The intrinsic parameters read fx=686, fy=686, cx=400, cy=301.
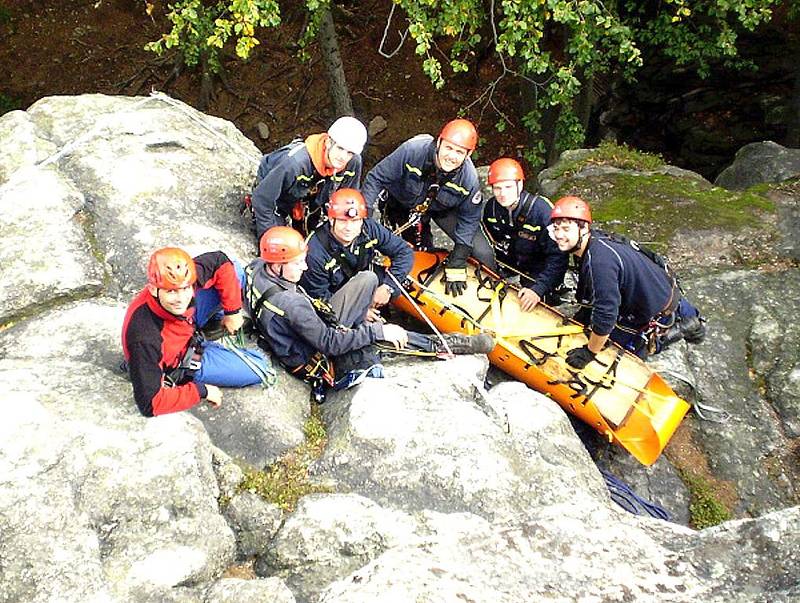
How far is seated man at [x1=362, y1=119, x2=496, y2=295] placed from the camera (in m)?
6.93

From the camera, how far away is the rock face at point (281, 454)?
412 centimetres

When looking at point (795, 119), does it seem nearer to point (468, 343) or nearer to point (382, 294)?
point (468, 343)

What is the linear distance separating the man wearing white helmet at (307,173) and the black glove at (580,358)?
2996 millimetres

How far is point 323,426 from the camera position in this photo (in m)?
5.85

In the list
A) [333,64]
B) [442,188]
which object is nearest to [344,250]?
[442,188]

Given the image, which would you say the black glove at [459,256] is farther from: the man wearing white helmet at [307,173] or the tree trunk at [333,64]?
the tree trunk at [333,64]

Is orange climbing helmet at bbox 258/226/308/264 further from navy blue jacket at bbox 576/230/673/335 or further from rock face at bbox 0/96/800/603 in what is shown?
navy blue jacket at bbox 576/230/673/335

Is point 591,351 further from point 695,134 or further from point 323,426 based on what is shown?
point 695,134

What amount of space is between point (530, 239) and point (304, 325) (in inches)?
120

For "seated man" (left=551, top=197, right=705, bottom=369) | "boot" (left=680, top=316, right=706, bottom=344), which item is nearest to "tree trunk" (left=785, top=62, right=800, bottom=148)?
"boot" (left=680, top=316, right=706, bottom=344)

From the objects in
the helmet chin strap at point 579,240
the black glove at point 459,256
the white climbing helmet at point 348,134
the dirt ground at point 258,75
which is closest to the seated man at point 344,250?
the white climbing helmet at point 348,134

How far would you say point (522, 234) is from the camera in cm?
758

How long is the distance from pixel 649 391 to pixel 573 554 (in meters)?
3.34

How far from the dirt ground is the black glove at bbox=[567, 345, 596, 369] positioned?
10.4 m
